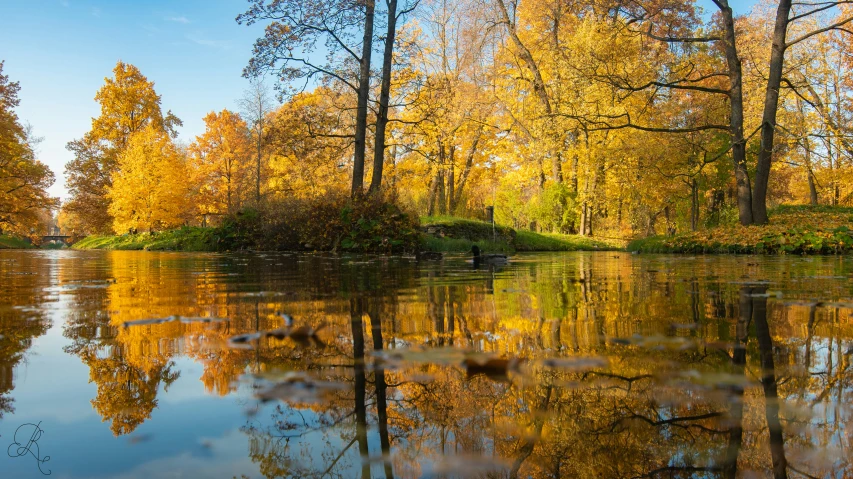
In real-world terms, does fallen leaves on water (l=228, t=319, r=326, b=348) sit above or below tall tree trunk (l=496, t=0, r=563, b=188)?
below

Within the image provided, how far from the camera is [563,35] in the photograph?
23.9 meters

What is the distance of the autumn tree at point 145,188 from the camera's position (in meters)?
32.9

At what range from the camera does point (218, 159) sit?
39.0m

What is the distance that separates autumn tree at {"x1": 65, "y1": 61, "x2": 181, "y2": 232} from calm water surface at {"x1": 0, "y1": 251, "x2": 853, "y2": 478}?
3988 cm

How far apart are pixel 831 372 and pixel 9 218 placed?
38254 millimetres

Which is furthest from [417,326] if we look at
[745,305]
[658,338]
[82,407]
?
[745,305]

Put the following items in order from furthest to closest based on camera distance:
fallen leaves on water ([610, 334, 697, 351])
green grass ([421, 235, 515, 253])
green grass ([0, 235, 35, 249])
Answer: green grass ([0, 235, 35, 249]) → green grass ([421, 235, 515, 253]) → fallen leaves on water ([610, 334, 697, 351])

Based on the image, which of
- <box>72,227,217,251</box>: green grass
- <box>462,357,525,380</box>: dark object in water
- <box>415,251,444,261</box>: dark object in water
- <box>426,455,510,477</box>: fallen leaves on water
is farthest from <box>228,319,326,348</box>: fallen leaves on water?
<box>72,227,217,251</box>: green grass

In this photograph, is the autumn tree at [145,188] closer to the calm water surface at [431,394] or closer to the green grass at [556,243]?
the green grass at [556,243]

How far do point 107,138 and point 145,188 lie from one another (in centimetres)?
792

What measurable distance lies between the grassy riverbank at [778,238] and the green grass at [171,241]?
15582 mm

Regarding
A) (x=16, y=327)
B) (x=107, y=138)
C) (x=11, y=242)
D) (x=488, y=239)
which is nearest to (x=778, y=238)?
(x=488, y=239)

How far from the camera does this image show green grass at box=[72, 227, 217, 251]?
19.9 meters

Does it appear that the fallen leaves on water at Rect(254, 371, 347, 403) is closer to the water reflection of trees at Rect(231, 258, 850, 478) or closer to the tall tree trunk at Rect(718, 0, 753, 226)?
the water reflection of trees at Rect(231, 258, 850, 478)
